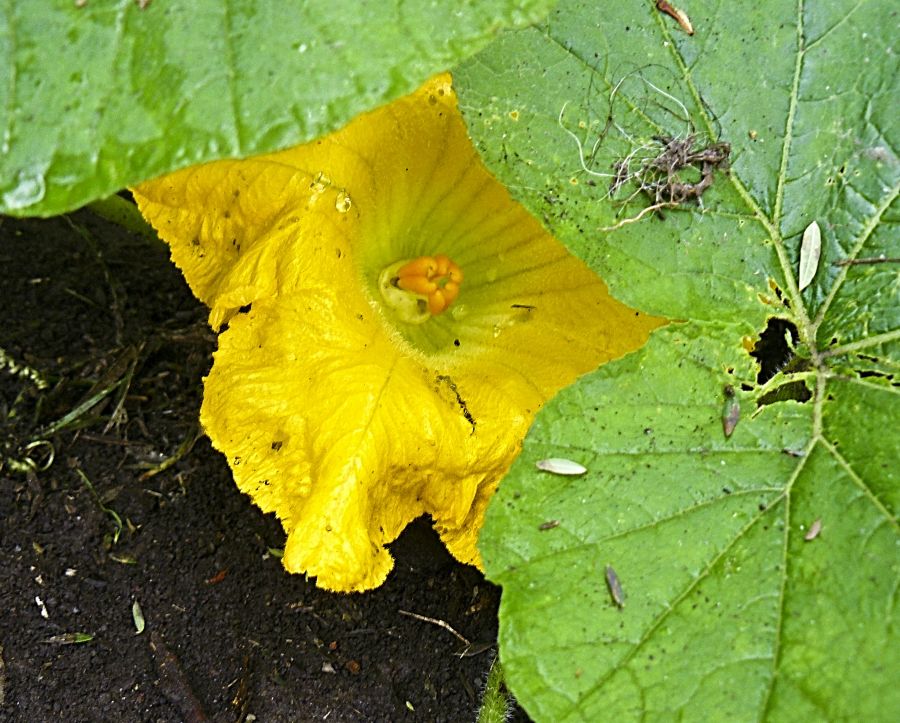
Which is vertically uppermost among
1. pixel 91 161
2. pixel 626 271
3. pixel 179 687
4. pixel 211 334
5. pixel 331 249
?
pixel 91 161

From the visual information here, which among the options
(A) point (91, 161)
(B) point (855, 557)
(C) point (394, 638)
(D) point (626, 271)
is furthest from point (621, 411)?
(C) point (394, 638)

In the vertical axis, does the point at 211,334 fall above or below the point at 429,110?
below

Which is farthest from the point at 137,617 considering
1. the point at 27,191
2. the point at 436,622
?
the point at 27,191

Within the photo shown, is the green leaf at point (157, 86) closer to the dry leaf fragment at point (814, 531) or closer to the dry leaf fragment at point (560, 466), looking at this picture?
the dry leaf fragment at point (560, 466)

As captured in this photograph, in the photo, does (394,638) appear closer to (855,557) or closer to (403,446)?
(403,446)

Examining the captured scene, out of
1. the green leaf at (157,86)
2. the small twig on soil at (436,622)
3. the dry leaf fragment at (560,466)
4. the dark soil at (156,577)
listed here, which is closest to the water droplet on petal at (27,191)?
the green leaf at (157,86)

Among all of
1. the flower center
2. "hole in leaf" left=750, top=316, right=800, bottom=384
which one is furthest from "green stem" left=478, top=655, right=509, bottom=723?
"hole in leaf" left=750, top=316, right=800, bottom=384

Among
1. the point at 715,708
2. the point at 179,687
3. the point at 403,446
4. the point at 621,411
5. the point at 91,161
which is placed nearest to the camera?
the point at 91,161
